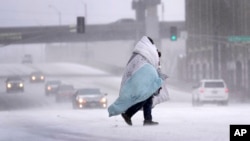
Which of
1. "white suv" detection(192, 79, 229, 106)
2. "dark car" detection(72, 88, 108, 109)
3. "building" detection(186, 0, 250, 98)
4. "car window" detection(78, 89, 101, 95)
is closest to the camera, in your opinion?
"dark car" detection(72, 88, 108, 109)

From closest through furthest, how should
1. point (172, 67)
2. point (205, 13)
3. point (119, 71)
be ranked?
point (205, 13)
point (119, 71)
point (172, 67)

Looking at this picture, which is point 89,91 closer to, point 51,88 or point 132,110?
point 51,88

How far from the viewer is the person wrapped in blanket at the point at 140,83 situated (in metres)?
13.9

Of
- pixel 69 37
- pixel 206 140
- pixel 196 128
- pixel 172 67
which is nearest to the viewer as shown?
pixel 206 140

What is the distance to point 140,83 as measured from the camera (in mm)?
13875

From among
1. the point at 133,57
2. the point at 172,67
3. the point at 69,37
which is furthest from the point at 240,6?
the point at 172,67

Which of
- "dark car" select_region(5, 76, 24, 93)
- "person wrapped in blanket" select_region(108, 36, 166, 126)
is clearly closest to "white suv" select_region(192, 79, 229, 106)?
"person wrapped in blanket" select_region(108, 36, 166, 126)

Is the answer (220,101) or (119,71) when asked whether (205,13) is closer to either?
(119,71)

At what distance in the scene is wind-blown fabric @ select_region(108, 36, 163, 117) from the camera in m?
13.9

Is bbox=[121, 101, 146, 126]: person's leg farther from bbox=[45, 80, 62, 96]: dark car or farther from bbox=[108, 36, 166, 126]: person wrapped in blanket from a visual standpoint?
bbox=[45, 80, 62, 96]: dark car

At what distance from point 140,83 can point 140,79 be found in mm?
91

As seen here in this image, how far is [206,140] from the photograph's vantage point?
34.8 feet

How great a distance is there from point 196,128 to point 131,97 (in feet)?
5.42

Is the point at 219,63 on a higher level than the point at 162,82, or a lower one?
lower
